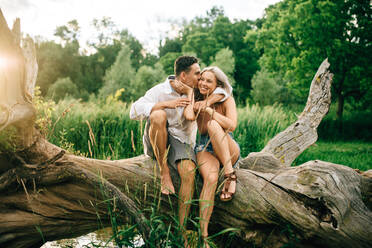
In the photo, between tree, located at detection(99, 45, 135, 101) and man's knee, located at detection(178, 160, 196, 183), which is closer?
→ man's knee, located at detection(178, 160, 196, 183)

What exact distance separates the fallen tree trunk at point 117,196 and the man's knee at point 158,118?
0.51 metres

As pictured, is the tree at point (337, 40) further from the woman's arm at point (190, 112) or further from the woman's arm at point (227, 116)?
the woman's arm at point (190, 112)

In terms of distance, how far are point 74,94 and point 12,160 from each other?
28.1 meters

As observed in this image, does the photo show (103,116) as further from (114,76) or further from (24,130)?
(114,76)

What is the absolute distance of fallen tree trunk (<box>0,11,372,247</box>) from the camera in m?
2.46

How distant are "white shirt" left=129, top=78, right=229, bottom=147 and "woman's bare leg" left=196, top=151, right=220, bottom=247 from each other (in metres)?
0.21

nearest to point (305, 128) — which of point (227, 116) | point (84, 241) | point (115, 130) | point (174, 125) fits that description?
point (227, 116)

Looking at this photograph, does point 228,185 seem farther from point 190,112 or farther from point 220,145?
point 190,112

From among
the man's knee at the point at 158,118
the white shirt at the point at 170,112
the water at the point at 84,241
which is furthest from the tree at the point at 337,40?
the water at the point at 84,241

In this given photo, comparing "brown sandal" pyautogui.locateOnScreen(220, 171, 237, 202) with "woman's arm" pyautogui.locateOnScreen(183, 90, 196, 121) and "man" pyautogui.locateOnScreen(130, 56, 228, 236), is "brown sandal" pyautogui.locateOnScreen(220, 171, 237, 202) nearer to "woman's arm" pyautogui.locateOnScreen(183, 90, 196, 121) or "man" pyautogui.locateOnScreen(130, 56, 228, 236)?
"man" pyautogui.locateOnScreen(130, 56, 228, 236)

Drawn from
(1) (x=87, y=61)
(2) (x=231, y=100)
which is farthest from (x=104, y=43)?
(2) (x=231, y=100)

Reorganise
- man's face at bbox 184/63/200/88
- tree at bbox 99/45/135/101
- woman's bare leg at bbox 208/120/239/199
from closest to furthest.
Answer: woman's bare leg at bbox 208/120/239/199 → man's face at bbox 184/63/200/88 → tree at bbox 99/45/135/101

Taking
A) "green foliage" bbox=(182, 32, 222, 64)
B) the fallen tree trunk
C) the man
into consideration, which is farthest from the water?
"green foliage" bbox=(182, 32, 222, 64)

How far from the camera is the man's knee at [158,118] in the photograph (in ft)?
9.71
